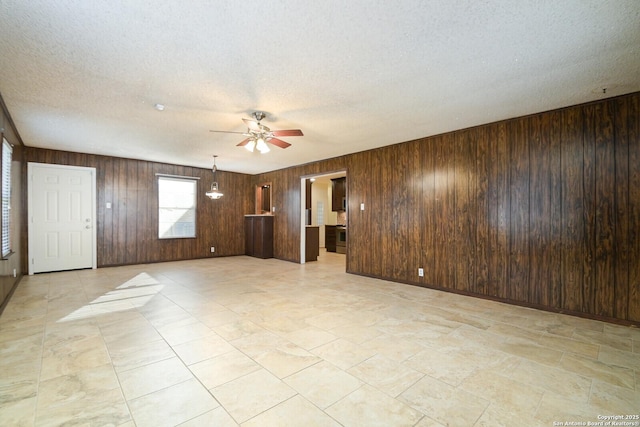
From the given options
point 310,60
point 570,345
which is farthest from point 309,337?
point 310,60

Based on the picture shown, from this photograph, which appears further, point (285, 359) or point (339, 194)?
point (339, 194)

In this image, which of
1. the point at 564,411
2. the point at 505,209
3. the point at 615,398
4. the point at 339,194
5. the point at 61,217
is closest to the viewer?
the point at 564,411

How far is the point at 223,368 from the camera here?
2221 millimetres

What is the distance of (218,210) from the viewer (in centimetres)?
839

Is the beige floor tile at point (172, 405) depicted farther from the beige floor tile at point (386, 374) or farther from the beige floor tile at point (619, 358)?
the beige floor tile at point (619, 358)

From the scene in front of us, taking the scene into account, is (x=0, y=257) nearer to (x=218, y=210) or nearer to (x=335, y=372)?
(x=335, y=372)

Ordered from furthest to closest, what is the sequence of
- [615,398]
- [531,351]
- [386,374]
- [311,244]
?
[311,244]
[531,351]
[386,374]
[615,398]

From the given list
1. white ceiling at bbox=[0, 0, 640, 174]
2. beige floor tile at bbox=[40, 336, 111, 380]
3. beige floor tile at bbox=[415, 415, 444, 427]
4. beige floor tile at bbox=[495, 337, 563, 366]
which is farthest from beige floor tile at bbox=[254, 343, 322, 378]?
white ceiling at bbox=[0, 0, 640, 174]

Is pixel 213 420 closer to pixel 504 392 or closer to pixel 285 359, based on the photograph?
pixel 285 359

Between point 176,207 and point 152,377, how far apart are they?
6.31 m

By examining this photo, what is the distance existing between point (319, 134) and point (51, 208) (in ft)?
18.9

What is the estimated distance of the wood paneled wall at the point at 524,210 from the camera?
3191 mm

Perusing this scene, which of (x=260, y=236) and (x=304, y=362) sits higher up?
(x=260, y=236)

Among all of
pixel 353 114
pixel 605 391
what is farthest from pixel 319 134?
pixel 605 391
